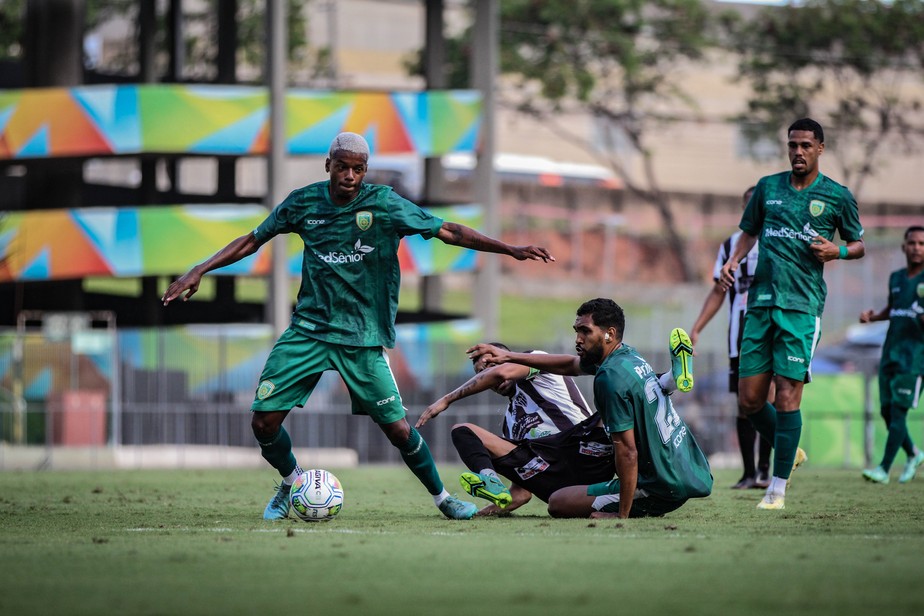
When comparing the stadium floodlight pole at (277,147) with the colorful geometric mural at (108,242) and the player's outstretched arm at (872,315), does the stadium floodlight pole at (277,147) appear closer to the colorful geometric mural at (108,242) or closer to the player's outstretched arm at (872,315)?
the colorful geometric mural at (108,242)

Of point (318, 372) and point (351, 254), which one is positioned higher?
point (351, 254)

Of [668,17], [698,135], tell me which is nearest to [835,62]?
[668,17]

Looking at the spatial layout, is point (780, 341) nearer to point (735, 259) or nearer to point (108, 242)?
point (735, 259)

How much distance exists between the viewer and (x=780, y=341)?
10.8 meters

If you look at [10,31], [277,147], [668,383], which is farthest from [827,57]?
[668,383]

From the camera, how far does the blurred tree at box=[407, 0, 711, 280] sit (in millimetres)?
48531

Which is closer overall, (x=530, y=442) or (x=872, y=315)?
(x=530, y=442)

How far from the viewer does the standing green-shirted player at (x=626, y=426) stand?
9672mm

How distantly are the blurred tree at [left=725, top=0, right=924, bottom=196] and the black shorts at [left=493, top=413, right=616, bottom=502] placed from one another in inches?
1597

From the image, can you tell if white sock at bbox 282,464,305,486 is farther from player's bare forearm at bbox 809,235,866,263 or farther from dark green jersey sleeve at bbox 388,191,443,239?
player's bare forearm at bbox 809,235,866,263

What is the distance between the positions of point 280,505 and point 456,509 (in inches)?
46.1

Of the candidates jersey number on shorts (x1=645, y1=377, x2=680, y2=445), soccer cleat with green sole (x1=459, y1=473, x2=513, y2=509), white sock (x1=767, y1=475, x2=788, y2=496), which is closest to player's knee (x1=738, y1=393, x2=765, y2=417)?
white sock (x1=767, y1=475, x2=788, y2=496)

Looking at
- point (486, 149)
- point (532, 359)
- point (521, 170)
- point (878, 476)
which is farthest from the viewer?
point (521, 170)

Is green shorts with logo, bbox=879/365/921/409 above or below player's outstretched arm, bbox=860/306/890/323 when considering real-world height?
below
